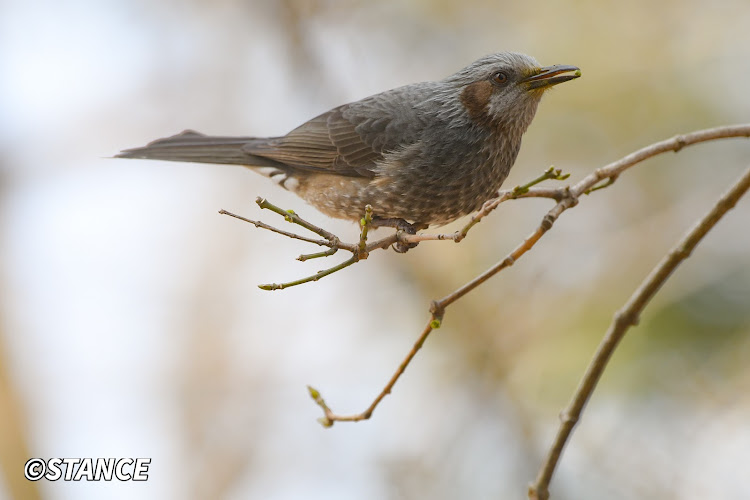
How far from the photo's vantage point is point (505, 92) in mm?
4582

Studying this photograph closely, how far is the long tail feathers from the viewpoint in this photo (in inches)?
207

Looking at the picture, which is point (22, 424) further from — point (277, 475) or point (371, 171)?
point (371, 171)

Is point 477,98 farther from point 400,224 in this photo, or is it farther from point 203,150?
point 203,150

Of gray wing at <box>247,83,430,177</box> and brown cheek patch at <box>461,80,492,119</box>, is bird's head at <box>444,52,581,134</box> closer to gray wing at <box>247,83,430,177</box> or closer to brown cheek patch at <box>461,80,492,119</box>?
brown cheek patch at <box>461,80,492,119</box>

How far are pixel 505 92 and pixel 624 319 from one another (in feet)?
7.25

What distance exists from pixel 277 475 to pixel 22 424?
283 cm

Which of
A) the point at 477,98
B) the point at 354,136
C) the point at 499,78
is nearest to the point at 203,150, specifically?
the point at 354,136

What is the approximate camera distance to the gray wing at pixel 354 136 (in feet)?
16.2

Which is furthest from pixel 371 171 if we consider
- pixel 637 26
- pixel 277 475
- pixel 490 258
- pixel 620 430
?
pixel 637 26

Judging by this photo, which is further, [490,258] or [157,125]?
[157,125]

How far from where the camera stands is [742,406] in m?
6.71

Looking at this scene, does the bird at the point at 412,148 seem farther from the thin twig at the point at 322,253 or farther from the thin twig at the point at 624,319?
the thin twig at the point at 624,319

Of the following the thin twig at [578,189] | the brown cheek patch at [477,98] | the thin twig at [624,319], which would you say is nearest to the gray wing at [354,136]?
the brown cheek patch at [477,98]

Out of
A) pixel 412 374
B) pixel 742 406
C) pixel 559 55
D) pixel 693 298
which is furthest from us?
pixel 412 374
